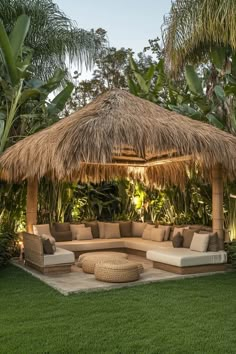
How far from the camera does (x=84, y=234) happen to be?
9.51 meters

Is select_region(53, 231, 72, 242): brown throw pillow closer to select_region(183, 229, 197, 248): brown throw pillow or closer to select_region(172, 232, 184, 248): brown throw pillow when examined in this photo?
select_region(172, 232, 184, 248): brown throw pillow

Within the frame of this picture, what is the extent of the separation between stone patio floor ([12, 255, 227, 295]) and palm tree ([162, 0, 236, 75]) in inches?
184

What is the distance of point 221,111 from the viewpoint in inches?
389

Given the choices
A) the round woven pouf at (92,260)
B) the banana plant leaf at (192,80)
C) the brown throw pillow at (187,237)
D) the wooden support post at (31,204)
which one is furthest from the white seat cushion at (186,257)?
the banana plant leaf at (192,80)

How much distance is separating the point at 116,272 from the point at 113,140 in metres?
2.04

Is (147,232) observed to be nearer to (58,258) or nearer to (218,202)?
→ (218,202)

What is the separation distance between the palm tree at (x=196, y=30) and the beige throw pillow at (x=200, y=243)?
3.82m

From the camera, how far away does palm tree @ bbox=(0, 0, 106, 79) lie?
11.3m

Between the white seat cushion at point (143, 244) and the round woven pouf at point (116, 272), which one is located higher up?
the white seat cushion at point (143, 244)

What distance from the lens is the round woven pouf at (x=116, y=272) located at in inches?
247

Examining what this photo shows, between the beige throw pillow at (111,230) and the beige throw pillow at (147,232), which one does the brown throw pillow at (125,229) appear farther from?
the beige throw pillow at (147,232)

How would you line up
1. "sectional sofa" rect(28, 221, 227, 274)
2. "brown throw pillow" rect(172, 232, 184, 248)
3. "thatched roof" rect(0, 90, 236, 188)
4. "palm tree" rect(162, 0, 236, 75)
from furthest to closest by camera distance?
"palm tree" rect(162, 0, 236, 75) → "brown throw pillow" rect(172, 232, 184, 248) → "sectional sofa" rect(28, 221, 227, 274) → "thatched roof" rect(0, 90, 236, 188)

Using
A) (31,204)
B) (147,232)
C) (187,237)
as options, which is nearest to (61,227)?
(31,204)

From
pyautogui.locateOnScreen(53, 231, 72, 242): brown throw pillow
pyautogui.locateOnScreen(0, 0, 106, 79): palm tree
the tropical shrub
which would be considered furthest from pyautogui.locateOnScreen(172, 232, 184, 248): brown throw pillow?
pyautogui.locateOnScreen(0, 0, 106, 79): palm tree
